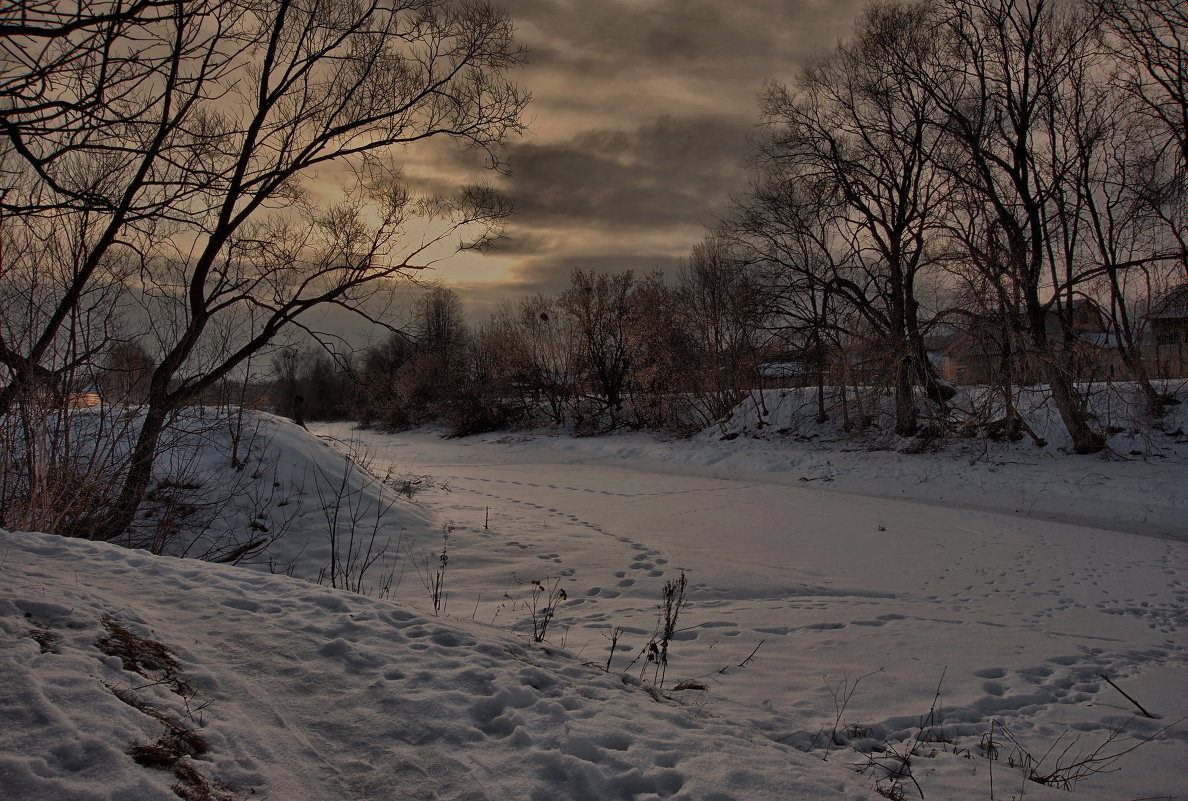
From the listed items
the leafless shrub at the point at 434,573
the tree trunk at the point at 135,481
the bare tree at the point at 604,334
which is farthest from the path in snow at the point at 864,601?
the bare tree at the point at 604,334

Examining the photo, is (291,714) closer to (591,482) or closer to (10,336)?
(10,336)

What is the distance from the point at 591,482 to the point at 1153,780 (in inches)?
549

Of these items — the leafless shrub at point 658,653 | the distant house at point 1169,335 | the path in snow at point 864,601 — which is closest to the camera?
the path in snow at point 864,601

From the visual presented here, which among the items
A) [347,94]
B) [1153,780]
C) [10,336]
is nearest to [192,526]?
[10,336]

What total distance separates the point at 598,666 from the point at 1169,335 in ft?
59.6

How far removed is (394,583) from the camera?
22.4ft

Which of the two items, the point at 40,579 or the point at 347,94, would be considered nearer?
the point at 40,579

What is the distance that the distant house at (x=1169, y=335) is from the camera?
14.0 m

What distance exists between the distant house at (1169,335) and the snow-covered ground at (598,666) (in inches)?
288

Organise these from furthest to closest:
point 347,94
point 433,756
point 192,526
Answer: point 347,94, point 192,526, point 433,756

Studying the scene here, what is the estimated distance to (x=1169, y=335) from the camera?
14766 mm

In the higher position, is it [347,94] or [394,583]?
[347,94]

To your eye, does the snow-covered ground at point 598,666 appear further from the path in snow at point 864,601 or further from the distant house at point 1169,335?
the distant house at point 1169,335

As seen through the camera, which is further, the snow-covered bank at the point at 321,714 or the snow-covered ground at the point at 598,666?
the snow-covered ground at the point at 598,666
